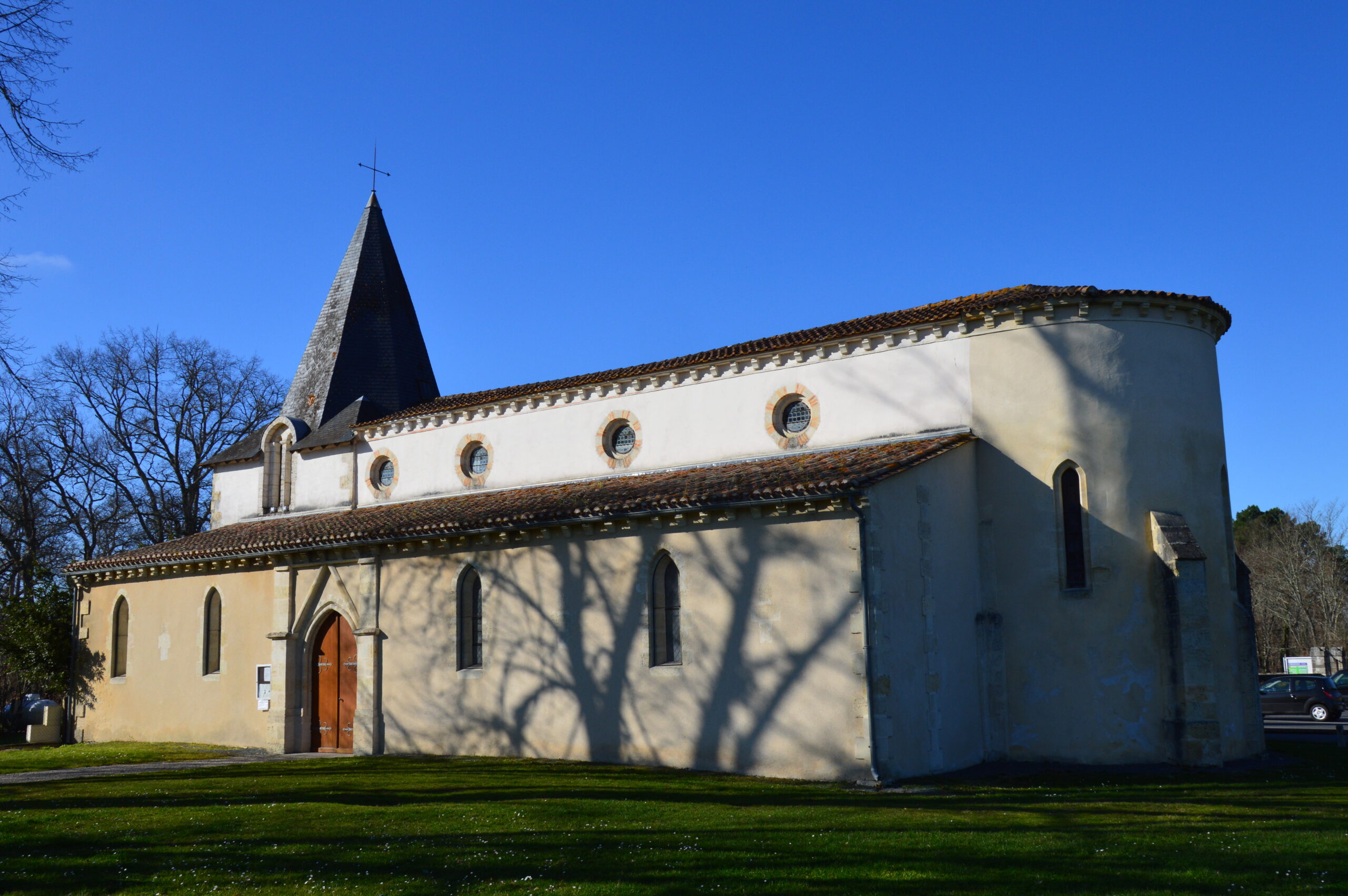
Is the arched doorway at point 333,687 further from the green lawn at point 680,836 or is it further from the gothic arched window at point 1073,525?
the gothic arched window at point 1073,525

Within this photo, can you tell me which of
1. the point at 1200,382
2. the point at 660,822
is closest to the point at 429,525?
the point at 660,822

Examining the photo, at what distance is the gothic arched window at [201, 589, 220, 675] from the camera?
77.0 feet

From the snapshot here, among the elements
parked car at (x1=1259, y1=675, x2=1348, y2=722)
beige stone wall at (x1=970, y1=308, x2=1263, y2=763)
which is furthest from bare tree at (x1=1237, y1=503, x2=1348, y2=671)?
beige stone wall at (x1=970, y1=308, x2=1263, y2=763)

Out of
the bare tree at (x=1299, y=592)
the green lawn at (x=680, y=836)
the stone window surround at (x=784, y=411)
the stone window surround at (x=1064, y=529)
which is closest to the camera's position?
the green lawn at (x=680, y=836)

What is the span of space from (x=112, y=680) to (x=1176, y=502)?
77.3 feet

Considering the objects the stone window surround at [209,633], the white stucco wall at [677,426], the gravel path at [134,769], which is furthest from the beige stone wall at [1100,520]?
the stone window surround at [209,633]

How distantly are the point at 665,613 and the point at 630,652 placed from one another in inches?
34.6

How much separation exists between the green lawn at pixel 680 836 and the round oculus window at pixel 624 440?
26.2 ft

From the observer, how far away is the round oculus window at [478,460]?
24453mm

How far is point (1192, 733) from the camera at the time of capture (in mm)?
16156

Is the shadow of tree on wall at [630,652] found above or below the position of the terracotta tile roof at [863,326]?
below

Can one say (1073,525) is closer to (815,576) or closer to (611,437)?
(815,576)

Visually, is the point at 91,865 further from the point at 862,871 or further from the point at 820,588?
the point at 820,588

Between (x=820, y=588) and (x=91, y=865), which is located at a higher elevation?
(x=820, y=588)
